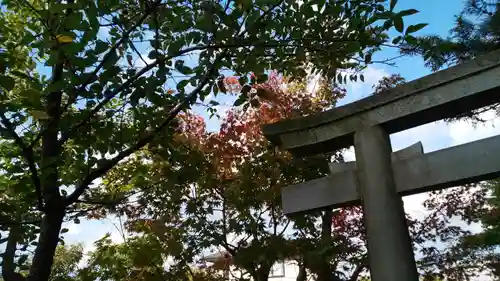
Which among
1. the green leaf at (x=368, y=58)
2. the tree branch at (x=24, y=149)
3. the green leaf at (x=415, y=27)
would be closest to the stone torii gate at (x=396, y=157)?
the green leaf at (x=368, y=58)

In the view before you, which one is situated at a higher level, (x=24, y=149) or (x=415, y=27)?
(x=415, y=27)

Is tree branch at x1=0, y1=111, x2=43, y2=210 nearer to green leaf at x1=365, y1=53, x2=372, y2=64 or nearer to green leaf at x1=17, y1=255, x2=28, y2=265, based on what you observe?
green leaf at x1=17, y1=255, x2=28, y2=265

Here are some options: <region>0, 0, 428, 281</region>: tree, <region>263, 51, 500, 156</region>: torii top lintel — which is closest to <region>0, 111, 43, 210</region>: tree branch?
<region>0, 0, 428, 281</region>: tree

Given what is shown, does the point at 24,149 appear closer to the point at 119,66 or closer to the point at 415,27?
the point at 119,66

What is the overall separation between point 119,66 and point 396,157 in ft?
5.93

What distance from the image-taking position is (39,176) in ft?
7.73

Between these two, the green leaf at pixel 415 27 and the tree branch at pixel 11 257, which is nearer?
the green leaf at pixel 415 27

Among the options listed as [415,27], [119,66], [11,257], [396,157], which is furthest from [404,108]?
[11,257]

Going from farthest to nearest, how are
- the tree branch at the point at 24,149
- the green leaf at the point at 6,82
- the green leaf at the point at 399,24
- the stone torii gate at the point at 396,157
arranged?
the stone torii gate at the point at 396,157 < the tree branch at the point at 24,149 < the green leaf at the point at 399,24 < the green leaf at the point at 6,82

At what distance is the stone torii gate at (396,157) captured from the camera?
2.50 metres

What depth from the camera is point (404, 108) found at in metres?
2.72

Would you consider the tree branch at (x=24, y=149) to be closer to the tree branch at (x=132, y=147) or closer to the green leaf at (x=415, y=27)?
the tree branch at (x=132, y=147)

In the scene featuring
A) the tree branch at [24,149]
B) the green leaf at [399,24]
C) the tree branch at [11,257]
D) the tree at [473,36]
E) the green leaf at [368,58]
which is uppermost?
the tree at [473,36]

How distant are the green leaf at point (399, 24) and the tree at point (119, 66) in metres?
0.02
